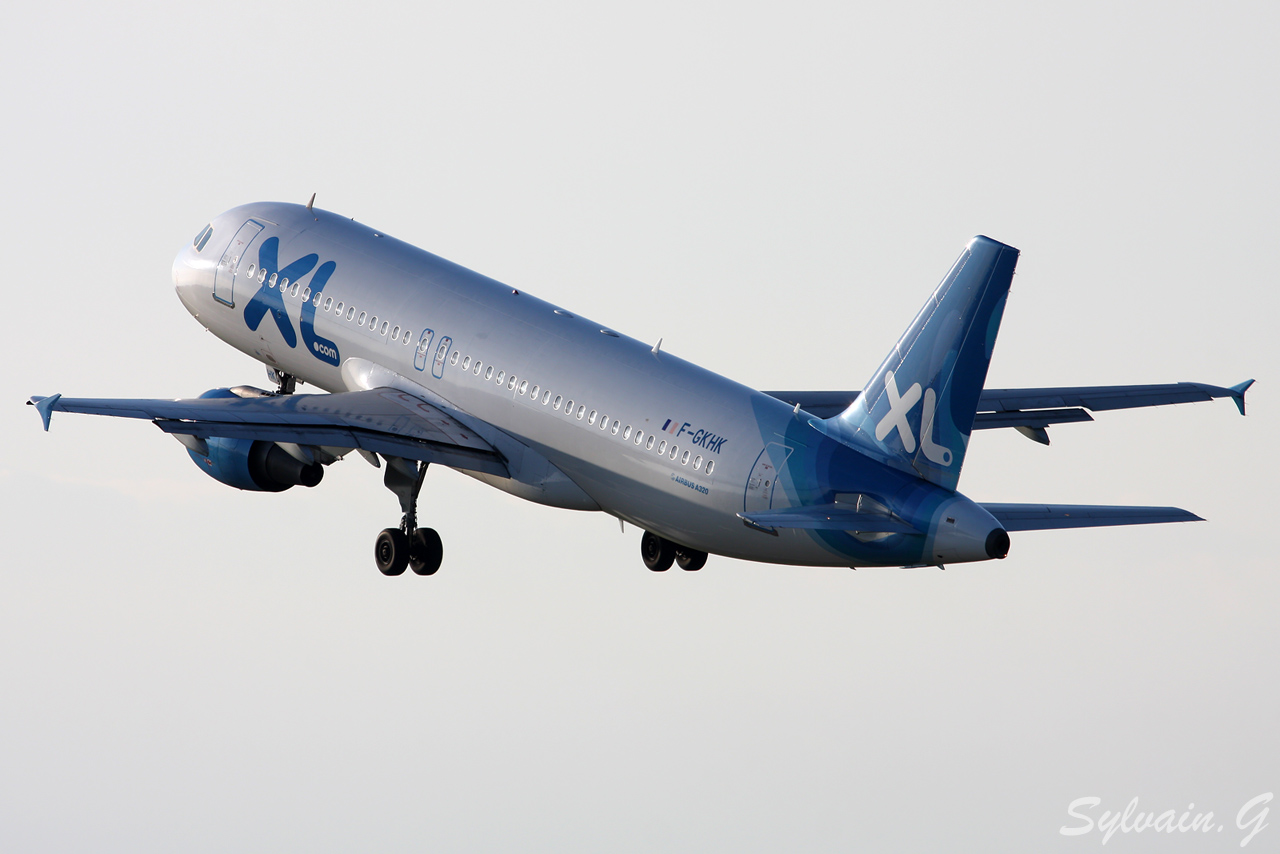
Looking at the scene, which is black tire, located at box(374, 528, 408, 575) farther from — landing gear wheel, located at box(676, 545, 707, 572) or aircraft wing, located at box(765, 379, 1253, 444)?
aircraft wing, located at box(765, 379, 1253, 444)

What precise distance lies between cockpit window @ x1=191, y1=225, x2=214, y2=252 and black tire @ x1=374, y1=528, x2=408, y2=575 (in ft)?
33.6

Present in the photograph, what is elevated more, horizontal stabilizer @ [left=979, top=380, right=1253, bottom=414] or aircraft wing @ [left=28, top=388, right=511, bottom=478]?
horizontal stabilizer @ [left=979, top=380, right=1253, bottom=414]

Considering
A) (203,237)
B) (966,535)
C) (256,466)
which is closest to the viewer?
(966,535)

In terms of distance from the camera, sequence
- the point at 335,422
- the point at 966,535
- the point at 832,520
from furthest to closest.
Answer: the point at 335,422
the point at 832,520
the point at 966,535

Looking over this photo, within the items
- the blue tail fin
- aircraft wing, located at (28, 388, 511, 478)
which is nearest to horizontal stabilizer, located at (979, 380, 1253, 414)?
the blue tail fin

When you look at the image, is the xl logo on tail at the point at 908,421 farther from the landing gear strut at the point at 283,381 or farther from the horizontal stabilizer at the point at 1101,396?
the landing gear strut at the point at 283,381

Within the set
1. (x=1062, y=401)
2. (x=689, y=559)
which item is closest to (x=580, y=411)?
(x=689, y=559)

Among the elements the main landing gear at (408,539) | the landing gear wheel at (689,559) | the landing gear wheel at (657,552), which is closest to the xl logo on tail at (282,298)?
the main landing gear at (408,539)

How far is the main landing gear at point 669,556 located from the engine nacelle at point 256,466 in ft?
25.7

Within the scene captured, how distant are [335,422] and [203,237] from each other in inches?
400

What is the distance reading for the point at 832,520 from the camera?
3441cm

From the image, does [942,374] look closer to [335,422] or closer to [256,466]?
[335,422]

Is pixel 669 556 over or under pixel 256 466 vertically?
over

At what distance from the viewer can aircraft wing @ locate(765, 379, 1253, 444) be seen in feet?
141
